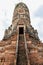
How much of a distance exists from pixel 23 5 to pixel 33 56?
14837mm

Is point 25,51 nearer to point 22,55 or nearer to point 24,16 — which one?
point 22,55

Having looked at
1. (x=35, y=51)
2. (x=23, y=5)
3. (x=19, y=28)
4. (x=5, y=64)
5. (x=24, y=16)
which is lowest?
(x=5, y=64)

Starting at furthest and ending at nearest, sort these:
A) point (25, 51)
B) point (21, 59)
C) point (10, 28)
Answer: point (10, 28) < point (25, 51) < point (21, 59)

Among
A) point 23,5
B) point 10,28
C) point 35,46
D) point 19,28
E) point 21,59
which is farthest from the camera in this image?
point 23,5

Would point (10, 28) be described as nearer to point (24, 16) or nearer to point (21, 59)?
point (24, 16)

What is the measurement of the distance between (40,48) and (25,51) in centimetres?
295

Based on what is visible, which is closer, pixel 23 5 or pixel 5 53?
pixel 5 53

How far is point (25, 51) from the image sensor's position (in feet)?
56.2

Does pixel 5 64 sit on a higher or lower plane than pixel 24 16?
lower

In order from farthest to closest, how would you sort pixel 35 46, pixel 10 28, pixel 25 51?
pixel 10 28
pixel 35 46
pixel 25 51

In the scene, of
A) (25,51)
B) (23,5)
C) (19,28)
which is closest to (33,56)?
(25,51)

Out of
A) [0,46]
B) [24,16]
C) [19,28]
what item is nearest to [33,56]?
[0,46]

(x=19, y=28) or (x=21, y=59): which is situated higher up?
(x=19, y=28)

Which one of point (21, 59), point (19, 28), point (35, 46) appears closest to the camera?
point (21, 59)
